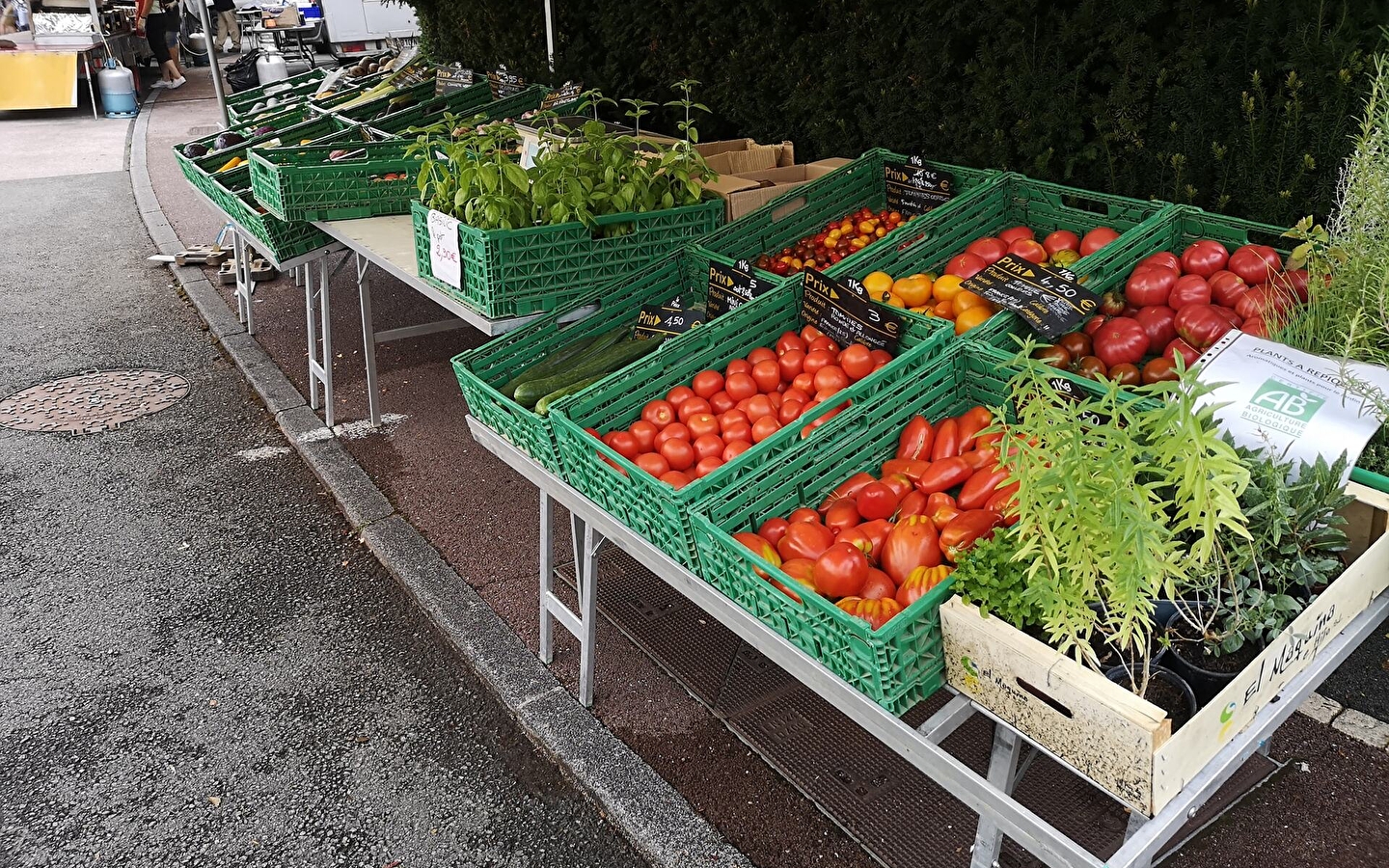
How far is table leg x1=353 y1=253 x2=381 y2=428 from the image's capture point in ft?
15.7

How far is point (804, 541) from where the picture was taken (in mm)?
2250

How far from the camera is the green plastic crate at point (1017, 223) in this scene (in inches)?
120

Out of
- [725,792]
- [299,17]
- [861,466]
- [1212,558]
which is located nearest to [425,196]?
[861,466]

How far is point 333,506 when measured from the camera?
468cm

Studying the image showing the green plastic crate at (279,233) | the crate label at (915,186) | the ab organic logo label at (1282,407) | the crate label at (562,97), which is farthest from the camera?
the crate label at (562,97)

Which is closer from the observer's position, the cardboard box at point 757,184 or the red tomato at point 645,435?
the red tomato at point 645,435

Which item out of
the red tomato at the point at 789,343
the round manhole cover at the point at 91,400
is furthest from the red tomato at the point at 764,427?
the round manhole cover at the point at 91,400

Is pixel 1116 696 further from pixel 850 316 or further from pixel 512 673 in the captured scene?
pixel 512 673

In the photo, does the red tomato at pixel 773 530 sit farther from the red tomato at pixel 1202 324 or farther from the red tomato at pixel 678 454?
the red tomato at pixel 1202 324

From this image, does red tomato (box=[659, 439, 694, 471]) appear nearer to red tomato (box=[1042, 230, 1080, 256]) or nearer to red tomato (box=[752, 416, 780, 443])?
red tomato (box=[752, 416, 780, 443])

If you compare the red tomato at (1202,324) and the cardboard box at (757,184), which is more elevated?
the cardboard box at (757,184)

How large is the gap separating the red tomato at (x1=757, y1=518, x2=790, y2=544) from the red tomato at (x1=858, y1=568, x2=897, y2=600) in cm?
24

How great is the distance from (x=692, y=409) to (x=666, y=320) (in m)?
0.53

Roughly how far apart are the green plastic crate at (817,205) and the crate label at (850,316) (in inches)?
19.8
